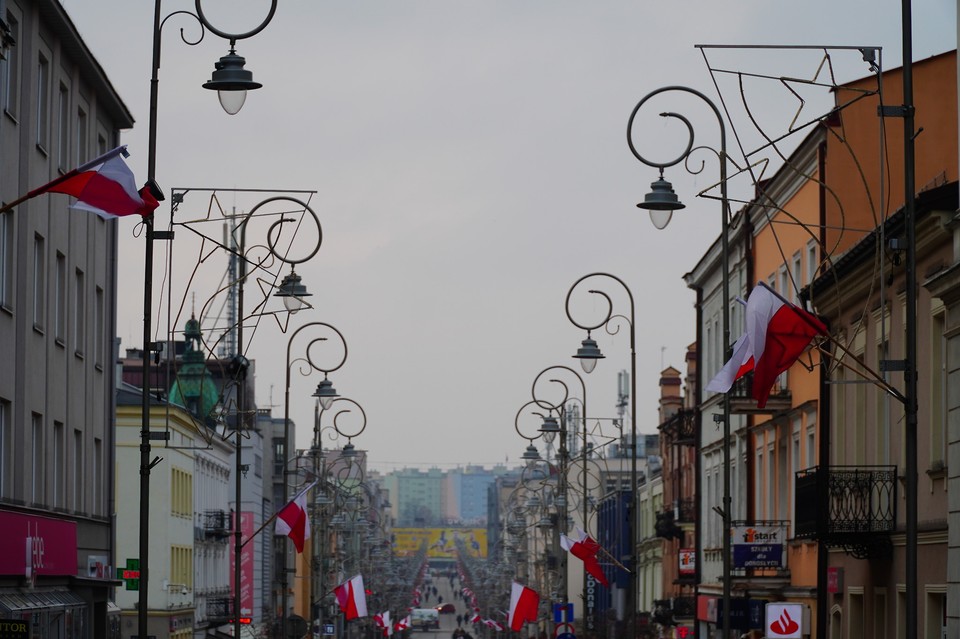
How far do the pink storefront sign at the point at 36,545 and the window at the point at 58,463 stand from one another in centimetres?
53

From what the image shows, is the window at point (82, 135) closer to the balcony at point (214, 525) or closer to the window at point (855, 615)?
the window at point (855, 615)

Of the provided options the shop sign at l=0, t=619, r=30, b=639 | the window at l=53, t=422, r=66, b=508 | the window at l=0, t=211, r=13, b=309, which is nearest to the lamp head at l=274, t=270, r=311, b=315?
the window at l=0, t=211, r=13, b=309

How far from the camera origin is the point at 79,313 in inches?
1377

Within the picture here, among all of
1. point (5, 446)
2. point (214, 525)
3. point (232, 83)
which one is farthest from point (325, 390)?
point (214, 525)

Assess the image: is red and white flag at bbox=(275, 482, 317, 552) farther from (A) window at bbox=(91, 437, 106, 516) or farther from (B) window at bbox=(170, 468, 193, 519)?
(B) window at bbox=(170, 468, 193, 519)

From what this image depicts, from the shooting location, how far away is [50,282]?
31.8m

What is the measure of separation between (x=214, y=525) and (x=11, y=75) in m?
46.1

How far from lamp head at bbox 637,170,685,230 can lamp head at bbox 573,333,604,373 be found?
40.4ft

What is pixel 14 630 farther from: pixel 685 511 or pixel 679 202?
pixel 685 511

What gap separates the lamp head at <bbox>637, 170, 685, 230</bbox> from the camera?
23375 mm

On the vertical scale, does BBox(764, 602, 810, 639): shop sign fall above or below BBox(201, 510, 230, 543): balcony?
above

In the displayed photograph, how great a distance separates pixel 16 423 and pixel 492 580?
4212 inches

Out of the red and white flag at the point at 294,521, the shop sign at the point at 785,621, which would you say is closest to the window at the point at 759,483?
the red and white flag at the point at 294,521

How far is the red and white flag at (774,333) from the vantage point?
745 inches
